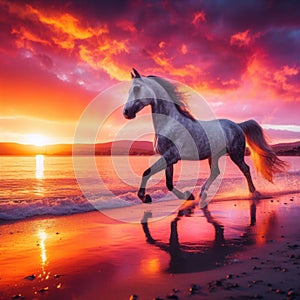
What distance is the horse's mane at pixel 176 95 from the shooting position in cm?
850

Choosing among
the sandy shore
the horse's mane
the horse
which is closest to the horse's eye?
the horse

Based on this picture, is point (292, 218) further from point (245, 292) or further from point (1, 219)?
point (1, 219)

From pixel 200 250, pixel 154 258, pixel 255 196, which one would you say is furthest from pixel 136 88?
pixel 255 196

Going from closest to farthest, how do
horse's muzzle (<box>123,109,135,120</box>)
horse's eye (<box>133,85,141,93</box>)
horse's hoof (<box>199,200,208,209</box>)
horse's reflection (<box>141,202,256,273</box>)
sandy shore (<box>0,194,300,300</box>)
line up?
sandy shore (<box>0,194,300,300</box>), horse's reflection (<box>141,202,256,273</box>), horse's muzzle (<box>123,109,135,120</box>), horse's eye (<box>133,85,141,93</box>), horse's hoof (<box>199,200,208,209</box>)

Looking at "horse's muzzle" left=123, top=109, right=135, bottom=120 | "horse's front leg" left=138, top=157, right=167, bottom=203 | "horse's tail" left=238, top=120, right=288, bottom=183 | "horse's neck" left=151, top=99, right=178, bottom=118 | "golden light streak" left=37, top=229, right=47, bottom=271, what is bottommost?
"golden light streak" left=37, top=229, right=47, bottom=271

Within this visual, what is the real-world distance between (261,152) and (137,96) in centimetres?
552

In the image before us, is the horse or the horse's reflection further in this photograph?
the horse

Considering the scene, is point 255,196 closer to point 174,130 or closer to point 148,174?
point 174,130

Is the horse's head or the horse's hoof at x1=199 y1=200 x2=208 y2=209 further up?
the horse's head

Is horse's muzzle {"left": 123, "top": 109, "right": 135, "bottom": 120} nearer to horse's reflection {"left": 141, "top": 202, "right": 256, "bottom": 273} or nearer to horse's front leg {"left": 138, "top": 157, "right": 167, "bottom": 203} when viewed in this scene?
horse's front leg {"left": 138, "top": 157, "right": 167, "bottom": 203}

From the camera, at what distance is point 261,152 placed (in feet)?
36.9

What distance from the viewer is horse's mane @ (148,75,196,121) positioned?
850cm

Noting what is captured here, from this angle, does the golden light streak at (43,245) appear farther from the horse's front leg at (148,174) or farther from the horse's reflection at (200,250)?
the horse's front leg at (148,174)

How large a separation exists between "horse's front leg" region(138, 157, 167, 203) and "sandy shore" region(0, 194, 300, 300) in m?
0.83
